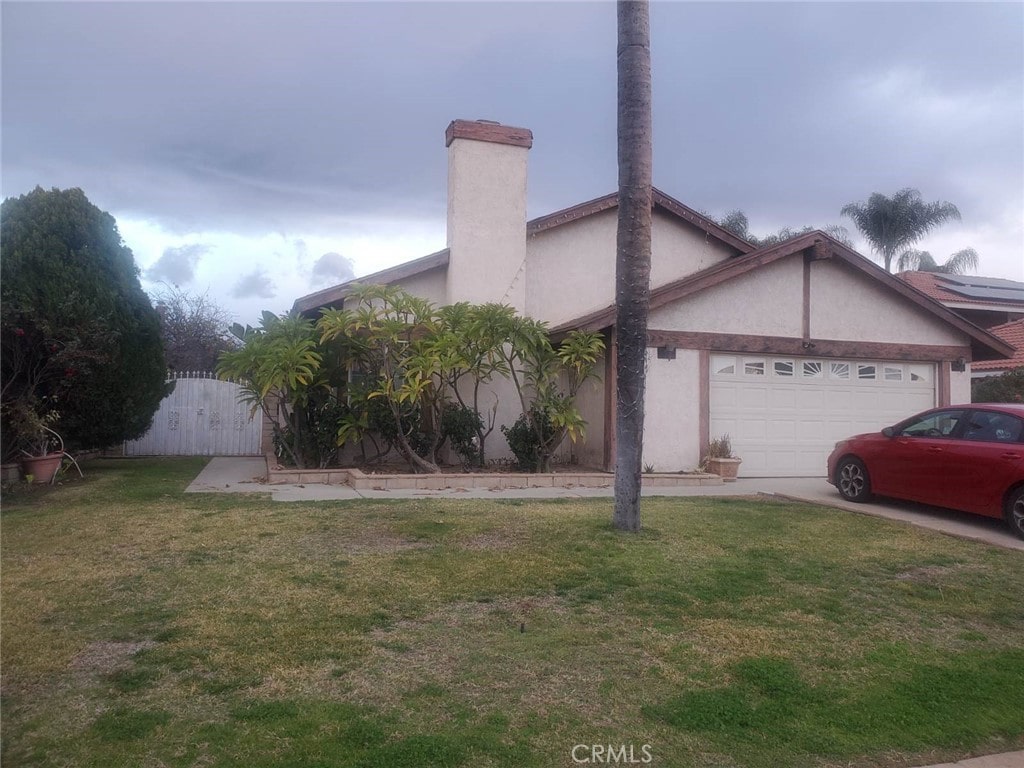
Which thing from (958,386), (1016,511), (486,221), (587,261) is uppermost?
(486,221)

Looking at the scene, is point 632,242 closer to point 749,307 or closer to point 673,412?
point 673,412

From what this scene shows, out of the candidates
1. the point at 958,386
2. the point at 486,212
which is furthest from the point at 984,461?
the point at 486,212

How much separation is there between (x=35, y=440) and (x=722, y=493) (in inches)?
393

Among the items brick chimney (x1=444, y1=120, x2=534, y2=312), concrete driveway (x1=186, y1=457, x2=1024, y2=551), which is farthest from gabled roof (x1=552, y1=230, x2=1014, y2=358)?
concrete driveway (x1=186, y1=457, x2=1024, y2=551)

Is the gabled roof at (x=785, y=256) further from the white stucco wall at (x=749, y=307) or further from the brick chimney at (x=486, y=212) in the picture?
the brick chimney at (x=486, y=212)

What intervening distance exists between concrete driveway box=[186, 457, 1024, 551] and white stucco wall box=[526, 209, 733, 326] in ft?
14.6

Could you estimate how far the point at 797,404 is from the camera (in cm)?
1521

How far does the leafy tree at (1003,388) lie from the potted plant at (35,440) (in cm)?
1874

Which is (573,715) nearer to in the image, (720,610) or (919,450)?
(720,610)

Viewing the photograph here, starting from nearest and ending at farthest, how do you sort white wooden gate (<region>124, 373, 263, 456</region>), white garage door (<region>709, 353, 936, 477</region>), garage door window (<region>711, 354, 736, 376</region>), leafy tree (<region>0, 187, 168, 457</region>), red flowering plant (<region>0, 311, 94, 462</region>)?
red flowering plant (<region>0, 311, 94, 462</region>) < leafy tree (<region>0, 187, 168, 457</region>) < garage door window (<region>711, 354, 736, 376</region>) < white garage door (<region>709, 353, 936, 477</region>) < white wooden gate (<region>124, 373, 263, 456</region>)

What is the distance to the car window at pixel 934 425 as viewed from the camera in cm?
1023

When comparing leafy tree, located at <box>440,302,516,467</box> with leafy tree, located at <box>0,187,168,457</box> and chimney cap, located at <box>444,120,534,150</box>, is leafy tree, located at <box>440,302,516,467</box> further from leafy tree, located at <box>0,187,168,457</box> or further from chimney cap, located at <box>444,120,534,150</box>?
leafy tree, located at <box>0,187,168,457</box>

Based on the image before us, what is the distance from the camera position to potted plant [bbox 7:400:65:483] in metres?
11.8

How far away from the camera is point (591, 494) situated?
12.2 metres
